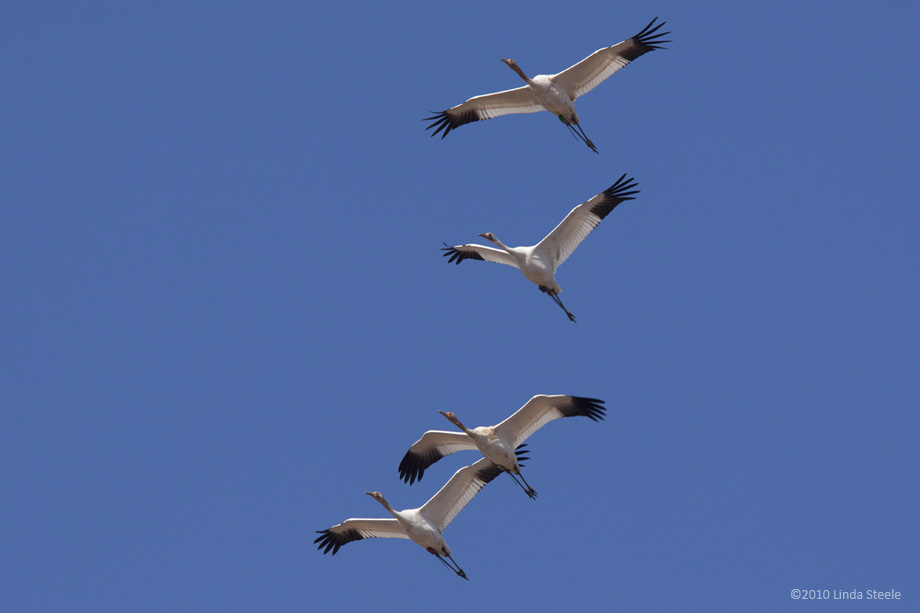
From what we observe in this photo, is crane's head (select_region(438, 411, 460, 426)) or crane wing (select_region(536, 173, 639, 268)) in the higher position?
crane wing (select_region(536, 173, 639, 268))

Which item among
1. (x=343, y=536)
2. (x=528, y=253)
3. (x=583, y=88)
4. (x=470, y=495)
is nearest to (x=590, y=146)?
(x=583, y=88)

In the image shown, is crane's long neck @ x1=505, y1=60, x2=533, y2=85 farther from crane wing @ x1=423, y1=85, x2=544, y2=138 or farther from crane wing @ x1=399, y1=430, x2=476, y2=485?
crane wing @ x1=399, y1=430, x2=476, y2=485

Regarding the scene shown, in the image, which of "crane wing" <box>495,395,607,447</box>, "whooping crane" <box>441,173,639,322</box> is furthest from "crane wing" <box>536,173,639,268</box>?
"crane wing" <box>495,395,607,447</box>

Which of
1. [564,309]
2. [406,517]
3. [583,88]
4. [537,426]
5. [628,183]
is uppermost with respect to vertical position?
[583,88]

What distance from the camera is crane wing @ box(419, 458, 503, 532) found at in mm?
22688

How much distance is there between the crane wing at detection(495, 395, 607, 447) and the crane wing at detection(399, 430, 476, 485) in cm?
147

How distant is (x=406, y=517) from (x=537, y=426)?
10.5 feet

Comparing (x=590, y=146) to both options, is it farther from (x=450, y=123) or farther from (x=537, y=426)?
(x=537, y=426)

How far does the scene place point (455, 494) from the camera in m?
22.8

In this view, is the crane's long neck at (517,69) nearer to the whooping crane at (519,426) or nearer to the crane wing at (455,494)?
the whooping crane at (519,426)

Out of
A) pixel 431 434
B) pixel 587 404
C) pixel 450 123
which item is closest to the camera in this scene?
pixel 587 404

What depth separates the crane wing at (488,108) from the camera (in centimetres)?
2525

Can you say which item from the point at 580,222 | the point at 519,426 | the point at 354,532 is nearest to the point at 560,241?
the point at 580,222

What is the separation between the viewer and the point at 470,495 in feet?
75.5
